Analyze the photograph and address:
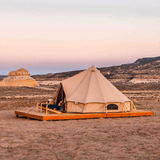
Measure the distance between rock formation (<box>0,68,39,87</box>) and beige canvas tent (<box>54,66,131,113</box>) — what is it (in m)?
48.8

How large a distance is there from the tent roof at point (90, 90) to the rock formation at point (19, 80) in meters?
48.6

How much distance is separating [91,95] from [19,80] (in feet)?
170

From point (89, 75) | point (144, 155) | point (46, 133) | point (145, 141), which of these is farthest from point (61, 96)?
point (144, 155)

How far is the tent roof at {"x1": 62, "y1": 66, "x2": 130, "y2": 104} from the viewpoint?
12477mm

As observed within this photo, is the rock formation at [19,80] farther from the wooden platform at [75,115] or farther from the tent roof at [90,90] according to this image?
the wooden platform at [75,115]

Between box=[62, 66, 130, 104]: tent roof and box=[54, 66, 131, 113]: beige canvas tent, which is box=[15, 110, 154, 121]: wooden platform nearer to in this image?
box=[54, 66, 131, 113]: beige canvas tent

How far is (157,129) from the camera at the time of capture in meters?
9.10

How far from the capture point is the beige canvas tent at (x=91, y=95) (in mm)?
12266

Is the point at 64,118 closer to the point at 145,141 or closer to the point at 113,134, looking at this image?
the point at 113,134

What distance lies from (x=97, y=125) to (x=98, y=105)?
7.72ft

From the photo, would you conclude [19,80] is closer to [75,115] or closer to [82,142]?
[75,115]

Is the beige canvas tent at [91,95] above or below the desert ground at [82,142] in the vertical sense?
above

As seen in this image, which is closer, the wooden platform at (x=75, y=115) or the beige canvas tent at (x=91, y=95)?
the wooden platform at (x=75, y=115)

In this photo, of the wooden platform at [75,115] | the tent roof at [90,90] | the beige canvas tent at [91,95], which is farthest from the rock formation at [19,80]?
the wooden platform at [75,115]
